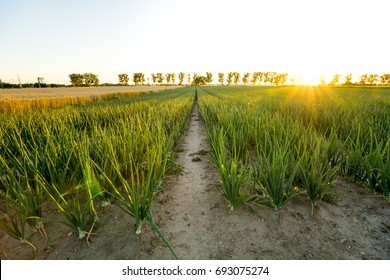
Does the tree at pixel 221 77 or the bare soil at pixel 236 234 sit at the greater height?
the tree at pixel 221 77

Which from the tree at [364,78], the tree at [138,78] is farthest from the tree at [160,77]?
the tree at [364,78]

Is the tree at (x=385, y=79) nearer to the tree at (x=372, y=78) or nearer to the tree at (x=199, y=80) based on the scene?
the tree at (x=372, y=78)

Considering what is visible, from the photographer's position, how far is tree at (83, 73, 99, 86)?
70938mm

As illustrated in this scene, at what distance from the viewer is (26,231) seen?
4.80 feet

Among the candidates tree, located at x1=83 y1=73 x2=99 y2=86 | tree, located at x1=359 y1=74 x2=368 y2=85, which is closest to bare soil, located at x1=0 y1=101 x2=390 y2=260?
tree, located at x1=83 y1=73 x2=99 y2=86

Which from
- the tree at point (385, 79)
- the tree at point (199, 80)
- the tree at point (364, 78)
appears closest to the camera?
the tree at point (385, 79)

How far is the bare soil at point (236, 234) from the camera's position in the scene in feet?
4.22

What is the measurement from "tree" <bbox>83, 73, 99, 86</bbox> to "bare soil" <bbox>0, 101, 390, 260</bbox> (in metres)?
81.5

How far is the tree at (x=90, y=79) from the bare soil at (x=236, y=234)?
81541 millimetres

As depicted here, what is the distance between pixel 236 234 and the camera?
145 centimetres

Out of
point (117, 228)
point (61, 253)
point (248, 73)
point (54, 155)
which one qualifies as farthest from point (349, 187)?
point (248, 73)

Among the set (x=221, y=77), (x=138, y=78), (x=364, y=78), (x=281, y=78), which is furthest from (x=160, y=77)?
(x=364, y=78)

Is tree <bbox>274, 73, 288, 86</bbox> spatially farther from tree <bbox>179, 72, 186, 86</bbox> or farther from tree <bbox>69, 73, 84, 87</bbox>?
tree <bbox>69, 73, 84, 87</bbox>

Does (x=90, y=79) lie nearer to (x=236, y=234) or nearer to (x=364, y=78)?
(x=236, y=234)
